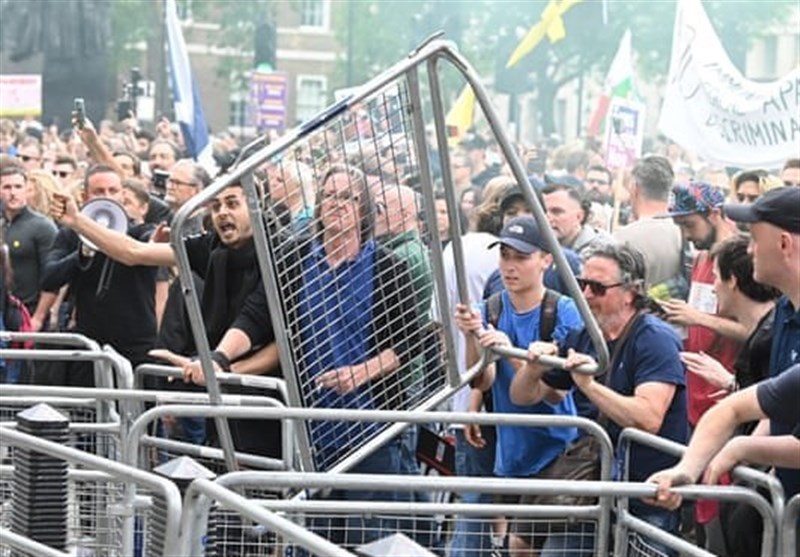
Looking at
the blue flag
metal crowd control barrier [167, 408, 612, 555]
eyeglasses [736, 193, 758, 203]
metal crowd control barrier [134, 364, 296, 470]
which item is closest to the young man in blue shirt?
metal crowd control barrier [134, 364, 296, 470]

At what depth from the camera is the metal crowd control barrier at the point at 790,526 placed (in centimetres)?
532

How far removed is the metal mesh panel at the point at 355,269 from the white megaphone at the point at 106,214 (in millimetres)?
3423

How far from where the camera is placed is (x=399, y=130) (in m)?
6.67

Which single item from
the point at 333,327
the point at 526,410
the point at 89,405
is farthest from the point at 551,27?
the point at 333,327

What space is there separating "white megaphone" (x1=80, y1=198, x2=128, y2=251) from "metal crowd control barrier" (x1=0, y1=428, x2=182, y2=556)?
3.63m

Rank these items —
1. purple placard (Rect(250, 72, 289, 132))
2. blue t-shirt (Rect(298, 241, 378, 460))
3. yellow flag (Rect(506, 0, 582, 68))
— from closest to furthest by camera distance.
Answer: blue t-shirt (Rect(298, 241, 378, 460)), yellow flag (Rect(506, 0, 582, 68)), purple placard (Rect(250, 72, 289, 132))

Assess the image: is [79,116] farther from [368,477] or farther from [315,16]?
[315,16]

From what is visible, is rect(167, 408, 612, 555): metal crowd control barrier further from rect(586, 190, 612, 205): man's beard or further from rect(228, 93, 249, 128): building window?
rect(228, 93, 249, 128): building window

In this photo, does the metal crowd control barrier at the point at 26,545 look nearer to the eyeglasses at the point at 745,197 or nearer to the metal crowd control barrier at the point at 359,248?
the metal crowd control barrier at the point at 359,248

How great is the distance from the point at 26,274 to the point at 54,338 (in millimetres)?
4410

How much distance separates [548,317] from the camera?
7668mm

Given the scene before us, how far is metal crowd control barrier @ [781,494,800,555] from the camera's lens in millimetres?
5316

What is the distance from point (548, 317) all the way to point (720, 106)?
706 cm

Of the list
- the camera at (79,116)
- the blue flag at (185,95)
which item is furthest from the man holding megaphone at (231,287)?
the blue flag at (185,95)
